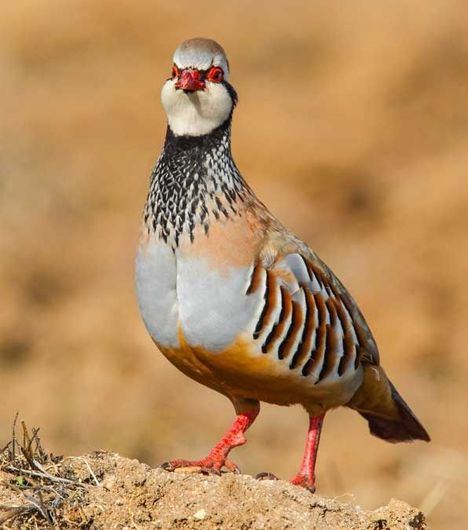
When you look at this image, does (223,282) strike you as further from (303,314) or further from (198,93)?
(198,93)

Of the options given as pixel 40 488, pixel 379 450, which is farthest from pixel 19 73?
pixel 40 488

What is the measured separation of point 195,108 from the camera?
20.0ft

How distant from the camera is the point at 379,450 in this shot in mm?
10734

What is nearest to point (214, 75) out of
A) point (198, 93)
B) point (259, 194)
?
point (198, 93)

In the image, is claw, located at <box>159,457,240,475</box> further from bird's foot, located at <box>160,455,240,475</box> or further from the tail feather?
the tail feather

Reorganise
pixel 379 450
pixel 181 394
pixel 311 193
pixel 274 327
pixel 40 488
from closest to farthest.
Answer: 1. pixel 40 488
2. pixel 274 327
3. pixel 379 450
4. pixel 181 394
5. pixel 311 193

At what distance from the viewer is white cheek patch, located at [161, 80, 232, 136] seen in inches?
240

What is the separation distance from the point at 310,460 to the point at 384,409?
0.72 m

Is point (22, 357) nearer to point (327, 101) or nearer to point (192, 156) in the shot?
point (327, 101)

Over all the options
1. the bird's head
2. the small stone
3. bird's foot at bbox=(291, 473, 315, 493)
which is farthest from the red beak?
the small stone

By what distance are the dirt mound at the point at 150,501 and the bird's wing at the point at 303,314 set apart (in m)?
0.86

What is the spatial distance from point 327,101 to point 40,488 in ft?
35.3

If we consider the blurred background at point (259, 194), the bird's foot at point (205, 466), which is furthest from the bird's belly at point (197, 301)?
the blurred background at point (259, 194)

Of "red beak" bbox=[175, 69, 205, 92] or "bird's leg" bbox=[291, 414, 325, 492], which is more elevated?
"red beak" bbox=[175, 69, 205, 92]
